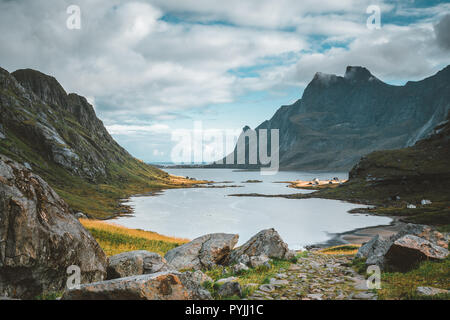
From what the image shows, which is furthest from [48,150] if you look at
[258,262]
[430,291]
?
[430,291]

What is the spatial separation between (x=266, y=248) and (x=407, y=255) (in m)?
9.50

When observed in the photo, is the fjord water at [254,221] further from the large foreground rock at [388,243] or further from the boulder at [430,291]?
the boulder at [430,291]

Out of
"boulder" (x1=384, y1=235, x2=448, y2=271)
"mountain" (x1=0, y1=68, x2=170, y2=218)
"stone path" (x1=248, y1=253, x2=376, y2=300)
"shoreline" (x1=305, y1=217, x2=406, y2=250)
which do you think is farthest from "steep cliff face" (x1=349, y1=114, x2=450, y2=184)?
"stone path" (x1=248, y1=253, x2=376, y2=300)

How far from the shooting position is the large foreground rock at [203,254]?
21.1 m

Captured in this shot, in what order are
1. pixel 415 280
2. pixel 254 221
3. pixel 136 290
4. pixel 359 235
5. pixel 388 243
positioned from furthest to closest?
pixel 254 221, pixel 359 235, pixel 388 243, pixel 415 280, pixel 136 290

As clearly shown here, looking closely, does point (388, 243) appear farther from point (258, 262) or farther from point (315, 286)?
point (258, 262)

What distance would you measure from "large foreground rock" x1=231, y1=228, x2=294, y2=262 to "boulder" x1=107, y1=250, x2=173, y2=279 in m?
6.71

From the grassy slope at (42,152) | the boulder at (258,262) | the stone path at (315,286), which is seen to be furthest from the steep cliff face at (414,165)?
the boulder at (258,262)

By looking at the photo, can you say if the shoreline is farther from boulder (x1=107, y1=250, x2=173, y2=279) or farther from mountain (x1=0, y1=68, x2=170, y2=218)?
mountain (x1=0, y1=68, x2=170, y2=218)

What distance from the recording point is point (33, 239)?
10.9 metres

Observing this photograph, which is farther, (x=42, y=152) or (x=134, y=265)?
(x=42, y=152)

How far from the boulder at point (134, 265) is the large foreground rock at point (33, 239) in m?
1.60

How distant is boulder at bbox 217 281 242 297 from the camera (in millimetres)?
10797
